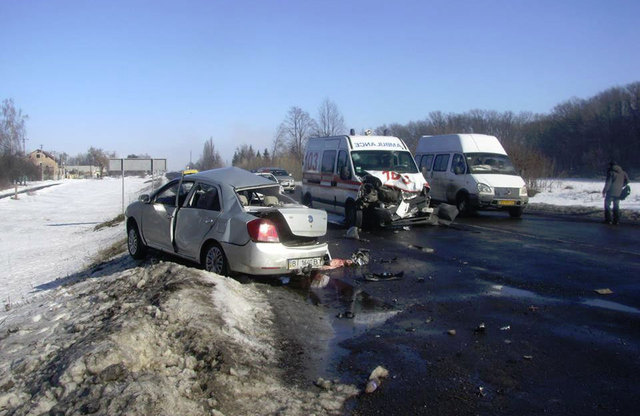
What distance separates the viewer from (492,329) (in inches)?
230

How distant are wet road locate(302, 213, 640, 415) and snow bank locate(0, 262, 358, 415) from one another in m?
0.64

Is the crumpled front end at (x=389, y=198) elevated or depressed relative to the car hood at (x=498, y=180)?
depressed

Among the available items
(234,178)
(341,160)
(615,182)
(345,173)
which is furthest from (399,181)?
(615,182)

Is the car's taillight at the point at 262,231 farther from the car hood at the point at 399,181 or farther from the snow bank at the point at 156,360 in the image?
the car hood at the point at 399,181

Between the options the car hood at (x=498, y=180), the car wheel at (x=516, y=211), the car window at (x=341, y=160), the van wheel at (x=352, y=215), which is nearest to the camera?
the van wheel at (x=352, y=215)

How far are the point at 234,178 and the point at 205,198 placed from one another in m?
0.56

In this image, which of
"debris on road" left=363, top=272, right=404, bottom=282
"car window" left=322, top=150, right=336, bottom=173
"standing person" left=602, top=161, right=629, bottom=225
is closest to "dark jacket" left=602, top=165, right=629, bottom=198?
"standing person" left=602, top=161, right=629, bottom=225

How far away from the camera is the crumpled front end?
44.4ft

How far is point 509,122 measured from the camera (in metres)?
96.2

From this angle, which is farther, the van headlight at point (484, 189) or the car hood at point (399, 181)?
the van headlight at point (484, 189)

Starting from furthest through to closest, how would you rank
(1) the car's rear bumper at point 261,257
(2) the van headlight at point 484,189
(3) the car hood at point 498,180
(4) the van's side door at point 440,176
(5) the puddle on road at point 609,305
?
1. (4) the van's side door at point 440,176
2. (3) the car hood at point 498,180
3. (2) the van headlight at point 484,189
4. (1) the car's rear bumper at point 261,257
5. (5) the puddle on road at point 609,305

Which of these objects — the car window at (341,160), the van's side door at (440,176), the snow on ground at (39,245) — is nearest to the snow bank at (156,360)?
the snow on ground at (39,245)

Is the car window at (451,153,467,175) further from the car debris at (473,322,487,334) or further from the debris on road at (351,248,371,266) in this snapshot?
the car debris at (473,322,487,334)

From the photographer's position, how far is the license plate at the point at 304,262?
7645 mm
